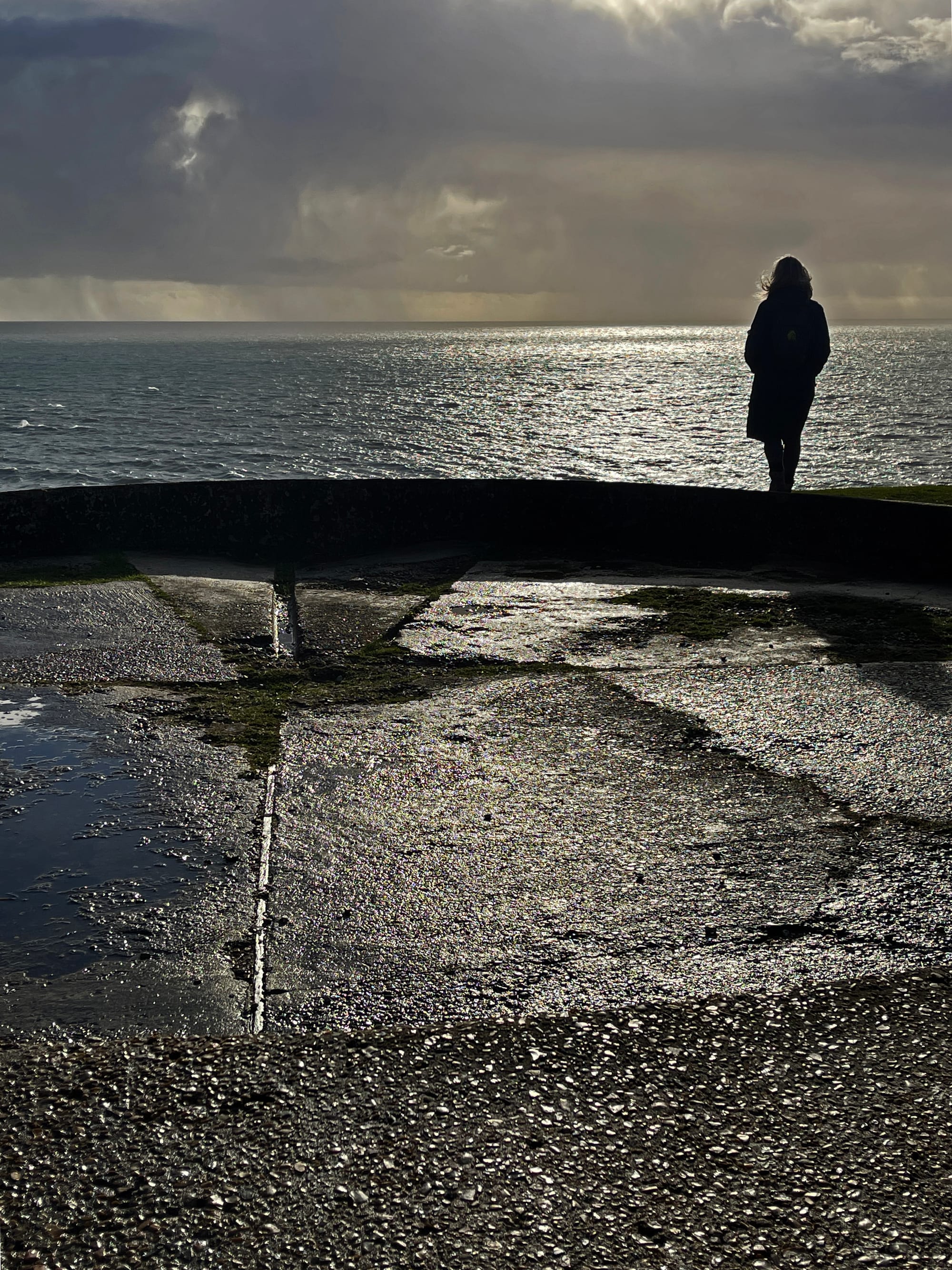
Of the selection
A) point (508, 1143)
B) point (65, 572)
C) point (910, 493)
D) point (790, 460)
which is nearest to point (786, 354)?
point (790, 460)

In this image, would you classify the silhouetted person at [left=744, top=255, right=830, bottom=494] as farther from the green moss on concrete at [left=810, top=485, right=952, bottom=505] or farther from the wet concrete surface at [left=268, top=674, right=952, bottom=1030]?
the wet concrete surface at [left=268, top=674, right=952, bottom=1030]

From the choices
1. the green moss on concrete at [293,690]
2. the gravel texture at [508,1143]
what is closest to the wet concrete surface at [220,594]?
the green moss on concrete at [293,690]

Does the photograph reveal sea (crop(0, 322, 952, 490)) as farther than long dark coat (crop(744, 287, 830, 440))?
Yes

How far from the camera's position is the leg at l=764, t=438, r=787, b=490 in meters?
8.41

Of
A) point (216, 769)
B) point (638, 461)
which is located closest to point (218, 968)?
point (216, 769)

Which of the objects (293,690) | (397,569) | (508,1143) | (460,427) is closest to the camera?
(508,1143)

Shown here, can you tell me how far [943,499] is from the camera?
32.7 ft

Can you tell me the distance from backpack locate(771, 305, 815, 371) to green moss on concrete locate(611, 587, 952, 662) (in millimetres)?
2352

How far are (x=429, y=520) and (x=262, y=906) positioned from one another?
5.81 m

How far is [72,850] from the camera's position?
130 inches

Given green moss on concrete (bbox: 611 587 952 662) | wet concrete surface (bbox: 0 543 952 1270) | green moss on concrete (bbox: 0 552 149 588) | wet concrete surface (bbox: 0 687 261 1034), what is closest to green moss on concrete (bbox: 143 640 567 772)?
wet concrete surface (bbox: 0 543 952 1270)

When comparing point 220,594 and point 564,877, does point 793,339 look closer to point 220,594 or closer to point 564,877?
point 220,594

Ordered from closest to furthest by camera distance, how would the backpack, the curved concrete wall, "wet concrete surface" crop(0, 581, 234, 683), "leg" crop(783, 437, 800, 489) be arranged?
1. "wet concrete surface" crop(0, 581, 234, 683)
2. the curved concrete wall
3. the backpack
4. "leg" crop(783, 437, 800, 489)

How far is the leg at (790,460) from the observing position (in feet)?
27.3
